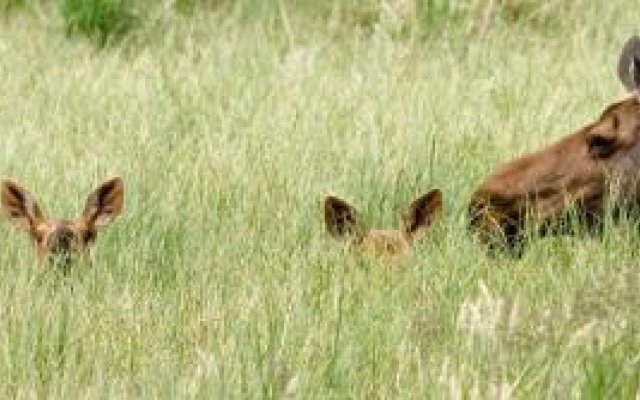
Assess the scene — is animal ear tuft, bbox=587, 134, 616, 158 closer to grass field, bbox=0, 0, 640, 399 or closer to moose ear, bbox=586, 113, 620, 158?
moose ear, bbox=586, 113, 620, 158

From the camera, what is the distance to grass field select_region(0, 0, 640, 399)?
383 centimetres

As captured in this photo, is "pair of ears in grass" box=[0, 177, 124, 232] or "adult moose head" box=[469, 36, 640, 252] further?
"pair of ears in grass" box=[0, 177, 124, 232]

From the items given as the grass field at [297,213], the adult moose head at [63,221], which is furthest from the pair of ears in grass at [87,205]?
the grass field at [297,213]

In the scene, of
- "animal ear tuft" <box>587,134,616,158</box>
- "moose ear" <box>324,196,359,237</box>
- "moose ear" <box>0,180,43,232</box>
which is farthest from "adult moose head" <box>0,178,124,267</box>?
"animal ear tuft" <box>587,134,616,158</box>

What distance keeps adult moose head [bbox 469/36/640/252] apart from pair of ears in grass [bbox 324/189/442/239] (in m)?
0.17

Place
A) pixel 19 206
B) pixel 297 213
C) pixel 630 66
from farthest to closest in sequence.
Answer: pixel 297 213 → pixel 19 206 → pixel 630 66

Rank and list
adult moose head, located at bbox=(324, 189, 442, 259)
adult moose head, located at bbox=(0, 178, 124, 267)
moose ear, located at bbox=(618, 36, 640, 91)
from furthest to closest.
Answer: adult moose head, located at bbox=(324, 189, 442, 259)
adult moose head, located at bbox=(0, 178, 124, 267)
moose ear, located at bbox=(618, 36, 640, 91)

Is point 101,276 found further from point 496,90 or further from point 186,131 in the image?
point 496,90

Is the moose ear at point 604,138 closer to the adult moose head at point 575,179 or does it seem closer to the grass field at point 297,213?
the adult moose head at point 575,179

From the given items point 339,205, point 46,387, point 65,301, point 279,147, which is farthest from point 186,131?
point 46,387

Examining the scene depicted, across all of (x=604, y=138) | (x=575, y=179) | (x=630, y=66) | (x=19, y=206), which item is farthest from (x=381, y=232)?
(x=19, y=206)

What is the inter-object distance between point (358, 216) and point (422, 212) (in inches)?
7.0

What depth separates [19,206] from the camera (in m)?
5.14

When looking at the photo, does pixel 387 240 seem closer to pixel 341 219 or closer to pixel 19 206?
pixel 341 219
